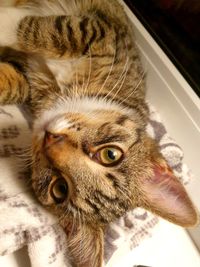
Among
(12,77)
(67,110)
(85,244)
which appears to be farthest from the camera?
(12,77)

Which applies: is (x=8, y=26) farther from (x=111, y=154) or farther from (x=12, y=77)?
(x=111, y=154)

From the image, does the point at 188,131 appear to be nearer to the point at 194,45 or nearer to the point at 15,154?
the point at 194,45

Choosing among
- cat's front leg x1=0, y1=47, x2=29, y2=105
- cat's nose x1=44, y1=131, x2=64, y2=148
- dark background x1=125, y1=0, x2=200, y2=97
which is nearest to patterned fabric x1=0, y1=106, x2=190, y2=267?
cat's front leg x1=0, y1=47, x2=29, y2=105

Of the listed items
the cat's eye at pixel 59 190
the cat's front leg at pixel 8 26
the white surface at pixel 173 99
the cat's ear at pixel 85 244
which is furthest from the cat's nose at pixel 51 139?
the white surface at pixel 173 99

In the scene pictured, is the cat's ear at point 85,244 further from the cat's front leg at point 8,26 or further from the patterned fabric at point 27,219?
the cat's front leg at point 8,26

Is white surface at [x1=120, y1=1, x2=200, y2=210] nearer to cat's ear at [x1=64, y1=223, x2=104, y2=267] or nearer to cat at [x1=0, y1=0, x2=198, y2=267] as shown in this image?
cat at [x1=0, y1=0, x2=198, y2=267]

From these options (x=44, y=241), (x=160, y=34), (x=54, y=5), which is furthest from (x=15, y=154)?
(x=160, y=34)

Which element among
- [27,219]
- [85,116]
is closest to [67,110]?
[85,116]
